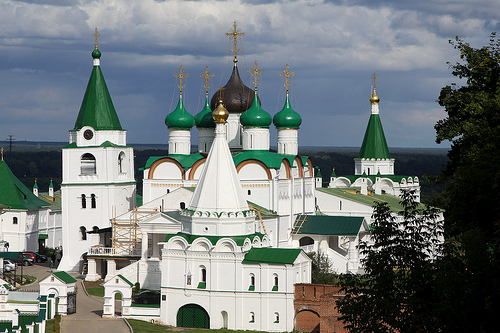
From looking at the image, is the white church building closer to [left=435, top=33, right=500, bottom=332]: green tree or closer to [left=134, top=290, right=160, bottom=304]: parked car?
[left=134, top=290, right=160, bottom=304]: parked car

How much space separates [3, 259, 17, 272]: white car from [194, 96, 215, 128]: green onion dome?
29.9 feet

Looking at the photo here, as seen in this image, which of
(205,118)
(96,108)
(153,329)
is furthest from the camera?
(205,118)

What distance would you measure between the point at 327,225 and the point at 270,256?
855 cm

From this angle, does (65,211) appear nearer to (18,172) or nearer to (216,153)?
(216,153)

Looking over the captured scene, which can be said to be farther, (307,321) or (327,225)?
(327,225)

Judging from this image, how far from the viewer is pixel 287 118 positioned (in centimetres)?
3456

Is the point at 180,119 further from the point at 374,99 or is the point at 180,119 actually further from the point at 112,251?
the point at 374,99

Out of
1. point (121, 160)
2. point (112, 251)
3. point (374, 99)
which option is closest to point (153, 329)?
point (112, 251)

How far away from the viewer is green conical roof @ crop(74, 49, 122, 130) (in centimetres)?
3256

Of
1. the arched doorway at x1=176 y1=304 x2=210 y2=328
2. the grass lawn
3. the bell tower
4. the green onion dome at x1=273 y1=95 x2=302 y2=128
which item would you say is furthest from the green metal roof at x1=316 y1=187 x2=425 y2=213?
the grass lawn

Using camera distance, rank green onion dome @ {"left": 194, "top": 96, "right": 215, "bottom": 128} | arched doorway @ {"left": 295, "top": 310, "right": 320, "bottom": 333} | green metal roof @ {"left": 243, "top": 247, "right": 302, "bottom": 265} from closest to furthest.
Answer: arched doorway @ {"left": 295, "top": 310, "right": 320, "bottom": 333}, green metal roof @ {"left": 243, "top": 247, "right": 302, "bottom": 265}, green onion dome @ {"left": 194, "top": 96, "right": 215, "bottom": 128}

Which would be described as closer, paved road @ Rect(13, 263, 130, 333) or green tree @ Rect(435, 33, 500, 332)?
green tree @ Rect(435, 33, 500, 332)

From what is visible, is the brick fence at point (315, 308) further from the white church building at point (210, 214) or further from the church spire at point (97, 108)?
the church spire at point (97, 108)

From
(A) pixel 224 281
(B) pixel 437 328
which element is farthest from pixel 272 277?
(B) pixel 437 328
